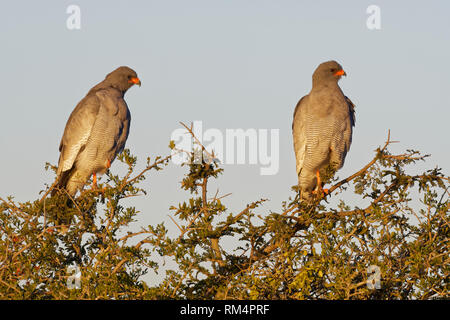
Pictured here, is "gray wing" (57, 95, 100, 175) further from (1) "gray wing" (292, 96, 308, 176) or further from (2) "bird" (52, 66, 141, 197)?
(1) "gray wing" (292, 96, 308, 176)

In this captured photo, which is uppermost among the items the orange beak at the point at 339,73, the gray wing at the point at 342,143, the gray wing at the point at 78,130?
the orange beak at the point at 339,73

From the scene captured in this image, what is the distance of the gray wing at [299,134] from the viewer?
8852mm

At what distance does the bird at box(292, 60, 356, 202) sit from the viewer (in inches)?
337

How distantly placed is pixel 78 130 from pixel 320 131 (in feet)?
12.1

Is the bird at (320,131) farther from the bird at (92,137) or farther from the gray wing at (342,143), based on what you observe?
the bird at (92,137)

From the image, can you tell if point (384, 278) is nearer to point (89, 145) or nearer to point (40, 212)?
point (40, 212)

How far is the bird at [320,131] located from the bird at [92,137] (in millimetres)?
→ 2613

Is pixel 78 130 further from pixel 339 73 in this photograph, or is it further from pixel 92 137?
pixel 339 73

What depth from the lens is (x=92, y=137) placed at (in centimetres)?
960

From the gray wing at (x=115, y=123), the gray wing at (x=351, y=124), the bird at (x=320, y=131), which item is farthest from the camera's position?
the gray wing at (x=115, y=123)

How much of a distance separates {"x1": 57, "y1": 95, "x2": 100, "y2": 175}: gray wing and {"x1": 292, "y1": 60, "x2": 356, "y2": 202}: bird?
3.00 meters

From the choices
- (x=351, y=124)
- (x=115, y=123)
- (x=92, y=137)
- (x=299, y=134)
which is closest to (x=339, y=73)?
(x=351, y=124)

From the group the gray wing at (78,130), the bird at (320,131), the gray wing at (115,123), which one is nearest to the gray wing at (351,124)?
the bird at (320,131)
